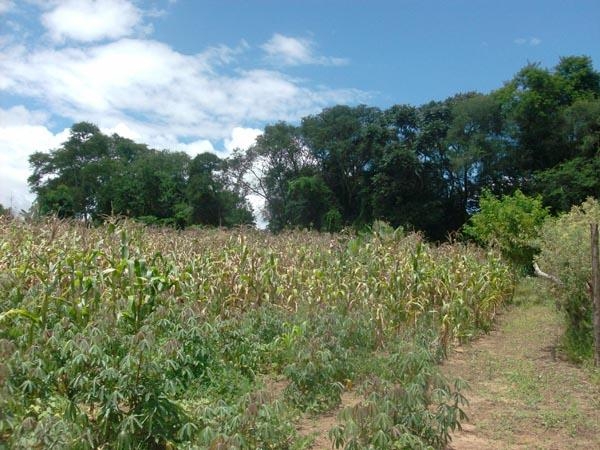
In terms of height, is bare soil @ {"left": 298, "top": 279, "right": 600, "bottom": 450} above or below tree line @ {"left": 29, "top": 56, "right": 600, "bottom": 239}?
below

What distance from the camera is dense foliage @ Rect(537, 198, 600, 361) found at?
23.8 feet

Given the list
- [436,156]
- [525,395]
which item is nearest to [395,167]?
[436,156]

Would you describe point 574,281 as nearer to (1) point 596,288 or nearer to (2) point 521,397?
(1) point 596,288

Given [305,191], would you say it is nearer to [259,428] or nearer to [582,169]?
[582,169]

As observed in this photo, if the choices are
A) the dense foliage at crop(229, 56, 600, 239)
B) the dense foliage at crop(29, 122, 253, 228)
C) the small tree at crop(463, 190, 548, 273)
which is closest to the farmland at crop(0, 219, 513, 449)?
the small tree at crop(463, 190, 548, 273)

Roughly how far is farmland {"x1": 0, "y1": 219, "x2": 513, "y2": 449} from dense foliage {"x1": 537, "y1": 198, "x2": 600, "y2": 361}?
4.86 feet

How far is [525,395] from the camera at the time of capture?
584cm

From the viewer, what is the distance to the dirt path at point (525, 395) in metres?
4.63

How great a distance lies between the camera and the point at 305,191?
96.0 ft

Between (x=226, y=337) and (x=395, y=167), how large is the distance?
2197 cm

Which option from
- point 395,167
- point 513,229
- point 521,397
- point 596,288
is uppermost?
point 395,167

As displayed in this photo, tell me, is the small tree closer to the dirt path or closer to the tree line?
the tree line

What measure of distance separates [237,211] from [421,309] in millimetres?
23184

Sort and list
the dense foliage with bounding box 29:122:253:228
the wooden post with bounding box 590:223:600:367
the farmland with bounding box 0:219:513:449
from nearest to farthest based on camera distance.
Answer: the farmland with bounding box 0:219:513:449 < the wooden post with bounding box 590:223:600:367 < the dense foliage with bounding box 29:122:253:228
